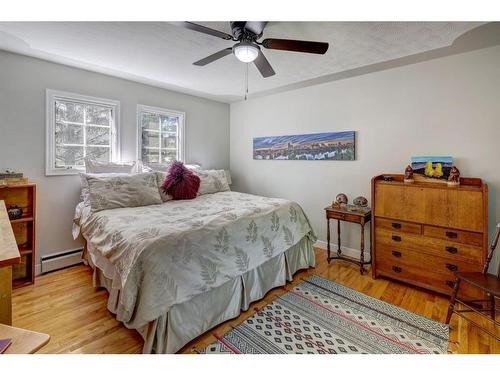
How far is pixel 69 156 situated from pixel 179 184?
1313mm

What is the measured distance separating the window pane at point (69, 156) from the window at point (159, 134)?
2.19ft

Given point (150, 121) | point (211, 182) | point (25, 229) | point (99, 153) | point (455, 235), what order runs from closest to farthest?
1. point (455, 235)
2. point (25, 229)
3. point (99, 153)
4. point (211, 182)
5. point (150, 121)

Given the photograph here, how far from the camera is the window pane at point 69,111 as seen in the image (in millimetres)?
2721

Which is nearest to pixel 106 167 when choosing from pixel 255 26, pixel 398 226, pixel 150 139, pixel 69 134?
pixel 69 134

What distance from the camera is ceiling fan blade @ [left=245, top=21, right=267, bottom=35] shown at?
1.65 m

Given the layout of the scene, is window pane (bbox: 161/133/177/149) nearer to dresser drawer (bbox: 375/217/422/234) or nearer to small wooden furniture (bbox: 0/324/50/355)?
dresser drawer (bbox: 375/217/422/234)

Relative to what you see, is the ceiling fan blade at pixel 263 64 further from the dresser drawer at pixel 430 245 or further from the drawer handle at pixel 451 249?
the drawer handle at pixel 451 249

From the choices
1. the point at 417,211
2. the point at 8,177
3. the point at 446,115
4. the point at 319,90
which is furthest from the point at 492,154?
the point at 8,177

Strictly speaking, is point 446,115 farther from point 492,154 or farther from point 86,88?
point 86,88

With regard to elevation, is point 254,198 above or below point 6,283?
above

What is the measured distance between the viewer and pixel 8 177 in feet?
7.49

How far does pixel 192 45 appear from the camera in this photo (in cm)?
219


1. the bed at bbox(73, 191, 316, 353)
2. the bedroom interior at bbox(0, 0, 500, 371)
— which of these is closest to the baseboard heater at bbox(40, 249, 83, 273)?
the bedroom interior at bbox(0, 0, 500, 371)

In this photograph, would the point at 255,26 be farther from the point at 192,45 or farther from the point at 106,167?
the point at 106,167
